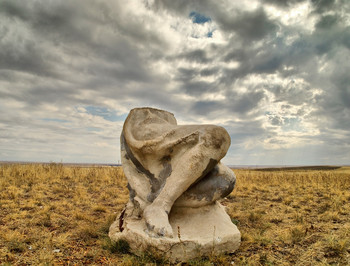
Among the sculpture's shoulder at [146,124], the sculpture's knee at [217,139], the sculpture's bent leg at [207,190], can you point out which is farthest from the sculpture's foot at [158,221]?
the sculpture's shoulder at [146,124]

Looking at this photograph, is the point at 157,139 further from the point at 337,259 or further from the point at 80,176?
the point at 80,176

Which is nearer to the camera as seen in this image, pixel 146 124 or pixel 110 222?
pixel 146 124

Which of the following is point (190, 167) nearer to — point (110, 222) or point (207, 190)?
point (207, 190)

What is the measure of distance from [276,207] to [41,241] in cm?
595

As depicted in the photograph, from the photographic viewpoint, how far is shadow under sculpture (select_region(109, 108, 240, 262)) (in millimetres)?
3936

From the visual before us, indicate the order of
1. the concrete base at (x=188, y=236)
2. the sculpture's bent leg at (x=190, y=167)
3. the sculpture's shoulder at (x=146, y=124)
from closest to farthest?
the concrete base at (x=188, y=236)
the sculpture's bent leg at (x=190, y=167)
the sculpture's shoulder at (x=146, y=124)

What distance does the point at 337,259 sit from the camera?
3779mm

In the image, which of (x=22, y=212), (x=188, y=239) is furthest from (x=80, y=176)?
(x=188, y=239)

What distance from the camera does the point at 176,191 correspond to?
4.30 m

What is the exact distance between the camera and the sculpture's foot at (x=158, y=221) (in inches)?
154

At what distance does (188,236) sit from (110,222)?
2.35 meters

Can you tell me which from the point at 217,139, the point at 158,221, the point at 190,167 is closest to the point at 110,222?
the point at 158,221

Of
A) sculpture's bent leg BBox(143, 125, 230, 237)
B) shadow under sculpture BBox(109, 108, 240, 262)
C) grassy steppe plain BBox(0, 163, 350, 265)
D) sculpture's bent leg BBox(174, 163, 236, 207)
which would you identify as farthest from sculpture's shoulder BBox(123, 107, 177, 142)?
grassy steppe plain BBox(0, 163, 350, 265)

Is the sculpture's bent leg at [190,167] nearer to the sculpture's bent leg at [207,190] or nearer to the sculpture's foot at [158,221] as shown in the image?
the sculpture's foot at [158,221]
